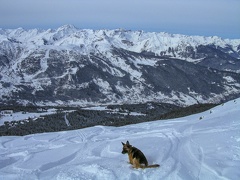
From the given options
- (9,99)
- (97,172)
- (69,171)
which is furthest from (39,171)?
(9,99)

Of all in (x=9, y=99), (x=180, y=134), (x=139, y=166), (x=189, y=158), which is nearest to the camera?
(x=139, y=166)

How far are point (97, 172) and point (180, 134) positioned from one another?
8565 mm

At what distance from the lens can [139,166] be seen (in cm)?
1188

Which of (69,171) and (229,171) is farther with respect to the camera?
(69,171)

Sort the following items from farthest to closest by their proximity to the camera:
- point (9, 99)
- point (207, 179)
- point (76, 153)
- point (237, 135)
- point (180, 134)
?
point (9, 99) → point (180, 134) → point (76, 153) → point (237, 135) → point (207, 179)

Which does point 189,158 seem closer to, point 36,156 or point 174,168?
point 174,168

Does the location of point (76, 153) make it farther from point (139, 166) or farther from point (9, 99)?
point (9, 99)

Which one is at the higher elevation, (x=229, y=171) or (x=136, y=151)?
(x=136, y=151)

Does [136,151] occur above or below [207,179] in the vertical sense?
above

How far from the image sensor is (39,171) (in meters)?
13.5

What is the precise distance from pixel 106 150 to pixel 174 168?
18.2 feet

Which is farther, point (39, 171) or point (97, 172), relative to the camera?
point (39, 171)

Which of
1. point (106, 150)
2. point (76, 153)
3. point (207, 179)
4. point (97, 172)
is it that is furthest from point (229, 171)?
point (76, 153)

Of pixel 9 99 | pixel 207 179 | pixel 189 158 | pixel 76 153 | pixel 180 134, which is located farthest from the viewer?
pixel 9 99
